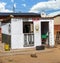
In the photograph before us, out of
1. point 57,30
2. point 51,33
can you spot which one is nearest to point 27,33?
point 51,33

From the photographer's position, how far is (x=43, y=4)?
153 ft

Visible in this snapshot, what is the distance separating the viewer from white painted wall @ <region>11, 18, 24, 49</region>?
21.1m

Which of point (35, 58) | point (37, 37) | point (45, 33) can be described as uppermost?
point (45, 33)

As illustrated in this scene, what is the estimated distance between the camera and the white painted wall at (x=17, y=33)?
21062mm

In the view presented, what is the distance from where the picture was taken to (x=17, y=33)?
21.3 meters

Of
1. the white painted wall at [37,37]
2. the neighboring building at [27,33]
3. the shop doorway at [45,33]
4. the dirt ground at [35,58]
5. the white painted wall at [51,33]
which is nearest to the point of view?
the dirt ground at [35,58]

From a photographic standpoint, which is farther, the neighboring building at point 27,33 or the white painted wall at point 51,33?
the white painted wall at point 51,33

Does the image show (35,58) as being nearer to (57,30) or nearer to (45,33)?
(45,33)

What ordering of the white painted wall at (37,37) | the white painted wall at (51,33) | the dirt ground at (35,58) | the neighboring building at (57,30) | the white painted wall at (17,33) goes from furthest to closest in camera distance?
the neighboring building at (57,30)
the white painted wall at (51,33)
the white painted wall at (37,37)
the white painted wall at (17,33)
the dirt ground at (35,58)

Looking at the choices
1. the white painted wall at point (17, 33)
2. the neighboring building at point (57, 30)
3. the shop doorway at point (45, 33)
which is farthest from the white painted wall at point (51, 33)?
the neighboring building at point (57, 30)

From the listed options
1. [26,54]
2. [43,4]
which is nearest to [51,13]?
[43,4]

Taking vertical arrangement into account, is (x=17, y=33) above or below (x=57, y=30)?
below

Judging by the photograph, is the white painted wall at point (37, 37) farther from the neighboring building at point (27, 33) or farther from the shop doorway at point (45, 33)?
the shop doorway at point (45, 33)

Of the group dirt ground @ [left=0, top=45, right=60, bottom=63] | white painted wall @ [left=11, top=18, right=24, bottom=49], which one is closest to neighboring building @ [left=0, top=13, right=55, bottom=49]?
white painted wall @ [left=11, top=18, right=24, bottom=49]
